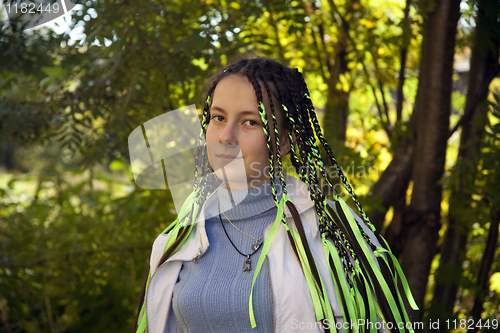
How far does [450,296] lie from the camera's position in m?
2.13

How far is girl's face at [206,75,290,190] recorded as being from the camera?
112cm

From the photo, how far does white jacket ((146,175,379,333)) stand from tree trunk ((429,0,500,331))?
97cm

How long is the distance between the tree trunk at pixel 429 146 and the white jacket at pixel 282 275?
2.99ft

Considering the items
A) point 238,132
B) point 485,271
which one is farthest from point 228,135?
point 485,271

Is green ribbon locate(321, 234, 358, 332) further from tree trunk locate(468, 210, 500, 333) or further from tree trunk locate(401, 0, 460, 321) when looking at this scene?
tree trunk locate(468, 210, 500, 333)

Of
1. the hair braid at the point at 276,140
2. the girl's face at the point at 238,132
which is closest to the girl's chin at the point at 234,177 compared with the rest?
the girl's face at the point at 238,132

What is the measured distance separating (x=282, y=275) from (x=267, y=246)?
92 mm

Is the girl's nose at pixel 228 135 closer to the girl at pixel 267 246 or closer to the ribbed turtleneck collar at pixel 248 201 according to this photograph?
the girl at pixel 267 246

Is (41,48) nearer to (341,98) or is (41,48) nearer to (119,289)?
(119,289)

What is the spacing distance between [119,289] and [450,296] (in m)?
1.91

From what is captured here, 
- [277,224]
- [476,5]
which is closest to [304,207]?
[277,224]

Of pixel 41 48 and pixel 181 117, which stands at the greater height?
pixel 41 48

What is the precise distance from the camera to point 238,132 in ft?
3.69

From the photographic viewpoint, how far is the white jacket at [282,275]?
1032 mm
